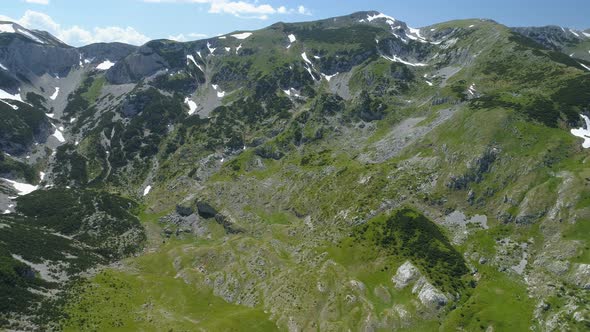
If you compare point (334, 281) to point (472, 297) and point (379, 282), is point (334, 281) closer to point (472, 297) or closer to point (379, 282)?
point (379, 282)

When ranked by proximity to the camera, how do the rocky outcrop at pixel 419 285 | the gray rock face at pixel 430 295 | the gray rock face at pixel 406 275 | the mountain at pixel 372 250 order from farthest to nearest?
the gray rock face at pixel 406 275, the rocky outcrop at pixel 419 285, the gray rock face at pixel 430 295, the mountain at pixel 372 250

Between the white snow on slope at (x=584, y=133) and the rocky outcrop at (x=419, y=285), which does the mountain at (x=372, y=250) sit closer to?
the rocky outcrop at (x=419, y=285)

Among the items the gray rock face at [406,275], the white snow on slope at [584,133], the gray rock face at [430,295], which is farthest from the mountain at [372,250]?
the white snow on slope at [584,133]

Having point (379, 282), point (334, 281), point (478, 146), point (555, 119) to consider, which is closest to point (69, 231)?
point (334, 281)

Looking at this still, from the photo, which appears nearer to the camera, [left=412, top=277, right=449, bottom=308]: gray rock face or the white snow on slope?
[left=412, top=277, right=449, bottom=308]: gray rock face

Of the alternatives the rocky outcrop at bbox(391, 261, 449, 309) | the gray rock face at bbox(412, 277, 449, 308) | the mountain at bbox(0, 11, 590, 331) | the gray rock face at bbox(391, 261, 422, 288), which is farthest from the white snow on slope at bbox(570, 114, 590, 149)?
the gray rock face at bbox(412, 277, 449, 308)

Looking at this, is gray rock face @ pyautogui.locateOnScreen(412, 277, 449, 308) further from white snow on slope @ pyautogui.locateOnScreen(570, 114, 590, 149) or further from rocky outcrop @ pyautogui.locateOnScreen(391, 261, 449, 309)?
white snow on slope @ pyautogui.locateOnScreen(570, 114, 590, 149)

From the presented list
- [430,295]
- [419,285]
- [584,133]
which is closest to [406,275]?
[419,285]

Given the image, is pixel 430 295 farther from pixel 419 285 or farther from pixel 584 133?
pixel 584 133

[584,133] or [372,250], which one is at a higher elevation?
[584,133]

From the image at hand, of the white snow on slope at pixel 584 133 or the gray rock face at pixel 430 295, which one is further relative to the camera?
the white snow on slope at pixel 584 133

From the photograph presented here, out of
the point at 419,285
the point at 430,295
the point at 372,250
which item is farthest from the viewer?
the point at 372,250
